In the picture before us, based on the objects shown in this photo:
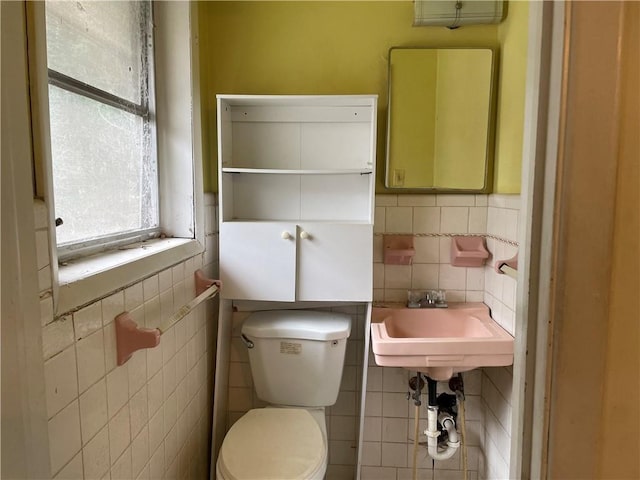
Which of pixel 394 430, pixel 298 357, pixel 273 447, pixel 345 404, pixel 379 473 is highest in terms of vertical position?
pixel 298 357

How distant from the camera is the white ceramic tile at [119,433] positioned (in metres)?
1.17

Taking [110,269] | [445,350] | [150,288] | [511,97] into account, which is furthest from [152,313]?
[511,97]

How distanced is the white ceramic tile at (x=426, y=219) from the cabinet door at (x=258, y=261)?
22.6 inches

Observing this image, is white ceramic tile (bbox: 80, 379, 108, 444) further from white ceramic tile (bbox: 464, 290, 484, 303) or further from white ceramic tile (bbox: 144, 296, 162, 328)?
white ceramic tile (bbox: 464, 290, 484, 303)

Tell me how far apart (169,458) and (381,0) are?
1.98 meters

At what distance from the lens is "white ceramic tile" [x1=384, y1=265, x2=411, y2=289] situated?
2078 mm

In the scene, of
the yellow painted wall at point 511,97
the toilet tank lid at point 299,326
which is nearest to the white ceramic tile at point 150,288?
the toilet tank lid at point 299,326

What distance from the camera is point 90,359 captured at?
105cm

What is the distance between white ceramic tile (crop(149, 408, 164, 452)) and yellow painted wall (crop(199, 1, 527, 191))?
3.24 ft

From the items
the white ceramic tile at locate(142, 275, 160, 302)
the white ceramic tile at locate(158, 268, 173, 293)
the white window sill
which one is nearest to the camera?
the white window sill

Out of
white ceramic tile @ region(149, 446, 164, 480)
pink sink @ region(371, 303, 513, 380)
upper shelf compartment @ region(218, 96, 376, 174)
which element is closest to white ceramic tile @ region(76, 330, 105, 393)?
white ceramic tile @ region(149, 446, 164, 480)

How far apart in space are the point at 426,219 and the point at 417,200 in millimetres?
96

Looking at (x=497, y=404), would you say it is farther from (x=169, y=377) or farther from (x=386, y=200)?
(x=169, y=377)

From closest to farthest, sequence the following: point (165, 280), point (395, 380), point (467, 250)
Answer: point (165, 280) → point (467, 250) → point (395, 380)
